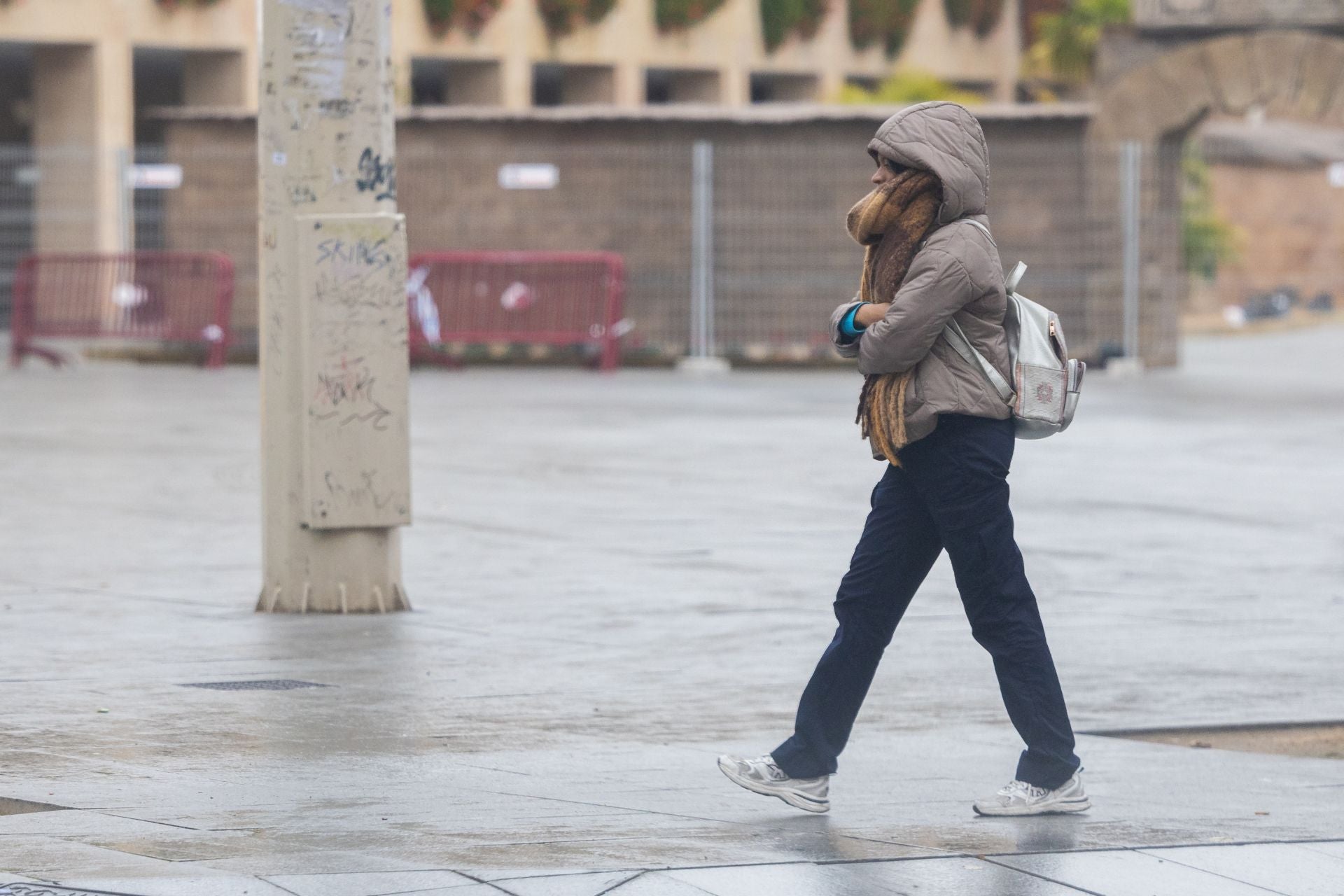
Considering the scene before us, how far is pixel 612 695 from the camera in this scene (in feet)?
23.9

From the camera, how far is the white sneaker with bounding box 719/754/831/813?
5621 millimetres

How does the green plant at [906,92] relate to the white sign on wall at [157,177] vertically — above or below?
above

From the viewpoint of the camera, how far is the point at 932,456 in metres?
5.59

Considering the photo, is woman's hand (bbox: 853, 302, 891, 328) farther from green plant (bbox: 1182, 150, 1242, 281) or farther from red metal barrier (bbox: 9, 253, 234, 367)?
green plant (bbox: 1182, 150, 1242, 281)

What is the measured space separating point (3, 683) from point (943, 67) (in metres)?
48.4

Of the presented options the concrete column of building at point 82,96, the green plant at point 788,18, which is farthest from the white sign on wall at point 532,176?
the green plant at point 788,18

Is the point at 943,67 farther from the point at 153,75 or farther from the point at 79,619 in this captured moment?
the point at 79,619

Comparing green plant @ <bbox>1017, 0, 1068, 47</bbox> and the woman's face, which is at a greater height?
green plant @ <bbox>1017, 0, 1068, 47</bbox>

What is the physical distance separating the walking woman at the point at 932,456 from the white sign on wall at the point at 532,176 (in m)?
19.7

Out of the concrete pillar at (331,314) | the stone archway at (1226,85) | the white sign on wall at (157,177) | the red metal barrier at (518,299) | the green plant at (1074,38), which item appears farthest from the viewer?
the green plant at (1074,38)

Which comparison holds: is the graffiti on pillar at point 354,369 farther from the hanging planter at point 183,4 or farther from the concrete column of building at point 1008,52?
the concrete column of building at point 1008,52

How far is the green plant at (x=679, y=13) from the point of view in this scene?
44594mm

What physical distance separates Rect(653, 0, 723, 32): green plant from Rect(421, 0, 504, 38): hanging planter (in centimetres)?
443

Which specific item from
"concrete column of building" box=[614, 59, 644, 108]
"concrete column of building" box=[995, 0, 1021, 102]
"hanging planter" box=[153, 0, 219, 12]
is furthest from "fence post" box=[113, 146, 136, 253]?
"concrete column of building" box=[995, 0, 1021, 102]
